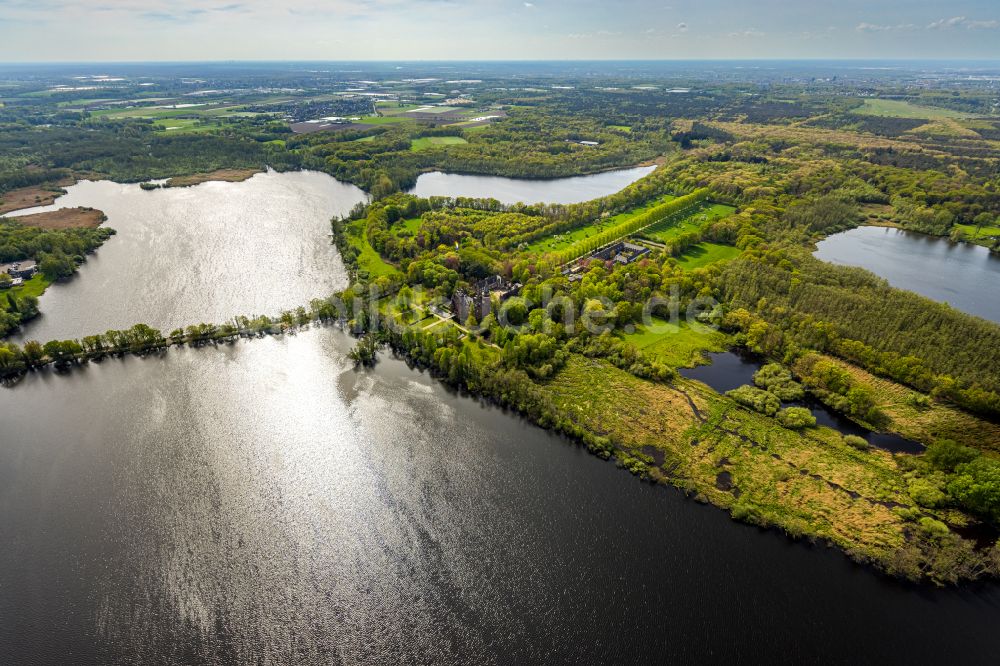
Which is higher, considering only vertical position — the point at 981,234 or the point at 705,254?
the point at 981,234

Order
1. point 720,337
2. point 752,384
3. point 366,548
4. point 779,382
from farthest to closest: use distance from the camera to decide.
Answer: point 720,337
point 752,384
point 779,382
point 366,548

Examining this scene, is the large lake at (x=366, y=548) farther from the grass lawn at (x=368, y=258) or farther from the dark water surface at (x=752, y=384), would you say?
the grass lawn at (x=368, y=258)

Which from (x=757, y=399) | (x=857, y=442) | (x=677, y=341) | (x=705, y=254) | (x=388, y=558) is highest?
(x=705, y=254)

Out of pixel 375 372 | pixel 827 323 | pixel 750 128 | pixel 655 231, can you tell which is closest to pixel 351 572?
pixel 375 372

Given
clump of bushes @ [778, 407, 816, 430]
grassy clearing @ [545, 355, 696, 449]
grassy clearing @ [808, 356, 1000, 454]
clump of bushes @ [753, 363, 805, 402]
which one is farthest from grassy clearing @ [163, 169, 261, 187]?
grassy clearing @ [808, 356, 1000, 454]

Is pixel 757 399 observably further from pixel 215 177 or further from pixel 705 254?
pixel 215 177

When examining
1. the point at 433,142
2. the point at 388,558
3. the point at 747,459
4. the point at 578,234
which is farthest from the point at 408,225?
the point at 433,142

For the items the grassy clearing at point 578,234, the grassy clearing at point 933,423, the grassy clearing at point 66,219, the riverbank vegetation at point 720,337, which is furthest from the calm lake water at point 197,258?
the grassy clearing at point 933,423
